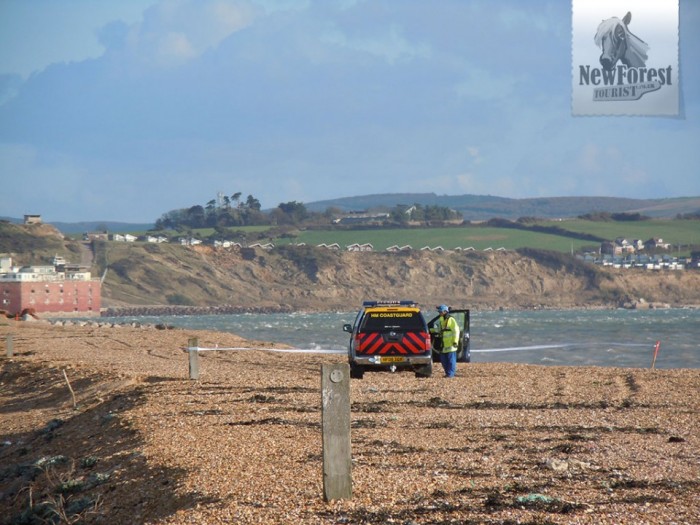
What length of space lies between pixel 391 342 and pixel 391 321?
2.12ft

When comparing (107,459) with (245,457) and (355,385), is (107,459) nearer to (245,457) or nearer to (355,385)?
(245,457)

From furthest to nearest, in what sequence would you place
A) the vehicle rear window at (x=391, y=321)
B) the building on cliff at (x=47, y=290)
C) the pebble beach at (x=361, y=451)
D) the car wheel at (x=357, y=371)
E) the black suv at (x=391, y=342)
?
the building on cliff at (x=47, y=290), the vehicle rear window at (x=391, y=321), the car wheel at (x=357, y=371), the black suv at (x=391, y=342), the pebble beach at (x=361, y=451)

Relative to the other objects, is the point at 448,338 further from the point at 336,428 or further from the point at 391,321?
the point at 336,428

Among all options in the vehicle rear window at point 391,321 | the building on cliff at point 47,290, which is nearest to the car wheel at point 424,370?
the vehicle rear window at point 391,321

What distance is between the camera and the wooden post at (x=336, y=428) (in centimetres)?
906

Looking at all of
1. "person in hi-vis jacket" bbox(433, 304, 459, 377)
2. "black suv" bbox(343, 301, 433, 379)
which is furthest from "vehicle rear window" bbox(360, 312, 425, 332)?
"person in hi-vis jacket" bbox(433, 304, 459, 377)

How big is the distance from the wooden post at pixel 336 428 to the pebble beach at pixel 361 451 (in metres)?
0.20

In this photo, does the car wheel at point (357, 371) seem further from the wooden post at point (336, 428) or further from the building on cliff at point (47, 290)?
the building on cliff at point (47, 290)

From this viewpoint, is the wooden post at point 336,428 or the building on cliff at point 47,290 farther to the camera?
the building on cliff at point 47,290

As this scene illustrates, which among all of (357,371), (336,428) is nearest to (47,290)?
(357,371)

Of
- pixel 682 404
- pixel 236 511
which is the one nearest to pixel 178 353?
pixel 682 404

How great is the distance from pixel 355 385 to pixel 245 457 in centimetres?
868

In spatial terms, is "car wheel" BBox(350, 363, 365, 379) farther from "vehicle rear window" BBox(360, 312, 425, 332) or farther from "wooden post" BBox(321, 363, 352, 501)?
"wooden post" BBox(321, 363, 352, 501)

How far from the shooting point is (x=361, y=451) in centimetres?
1151
